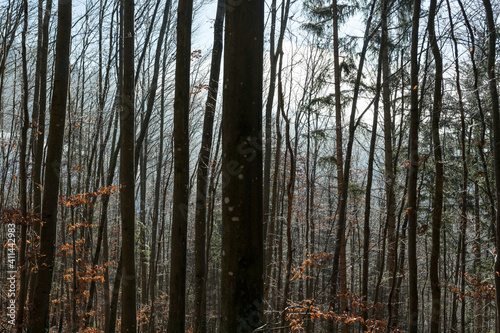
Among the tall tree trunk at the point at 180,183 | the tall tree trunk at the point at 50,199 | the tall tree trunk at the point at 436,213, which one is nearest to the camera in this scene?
the tall tree trunk at the point at 50,199

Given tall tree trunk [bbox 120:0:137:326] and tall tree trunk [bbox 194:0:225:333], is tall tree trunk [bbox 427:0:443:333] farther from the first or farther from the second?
tall tree trunk [bbox 120:0:137:326]

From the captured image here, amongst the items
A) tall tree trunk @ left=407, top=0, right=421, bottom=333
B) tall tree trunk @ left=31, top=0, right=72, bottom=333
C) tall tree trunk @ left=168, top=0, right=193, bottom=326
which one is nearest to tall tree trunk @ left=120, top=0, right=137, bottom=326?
tall tree trunk @ left=168, top=0, right=193, bottom=326

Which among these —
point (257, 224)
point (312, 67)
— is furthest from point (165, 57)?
point (257, 224)

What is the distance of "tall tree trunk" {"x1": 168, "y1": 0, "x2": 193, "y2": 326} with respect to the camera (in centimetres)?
464

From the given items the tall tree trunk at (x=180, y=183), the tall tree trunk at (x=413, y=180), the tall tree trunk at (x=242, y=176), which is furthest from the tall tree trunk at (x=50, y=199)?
the tall tree trunk at (x=413, y=180)

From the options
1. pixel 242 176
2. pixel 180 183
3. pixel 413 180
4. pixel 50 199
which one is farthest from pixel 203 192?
pixel 242 176

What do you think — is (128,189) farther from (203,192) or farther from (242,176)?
(242,176)

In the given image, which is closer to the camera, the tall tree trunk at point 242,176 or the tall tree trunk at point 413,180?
the tall tree trunk at point 242,176

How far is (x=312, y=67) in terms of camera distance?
39.4ft

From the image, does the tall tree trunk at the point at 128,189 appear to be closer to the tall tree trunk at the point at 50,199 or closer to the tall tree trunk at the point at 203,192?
the tall tree trunk at the point at 50,199

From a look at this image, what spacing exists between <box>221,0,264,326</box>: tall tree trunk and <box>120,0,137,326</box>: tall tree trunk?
2685mm

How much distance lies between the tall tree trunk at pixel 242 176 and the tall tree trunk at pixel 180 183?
257 cm

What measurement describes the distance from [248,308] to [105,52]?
9900 millimetres

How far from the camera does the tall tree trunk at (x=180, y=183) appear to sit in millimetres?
4641
